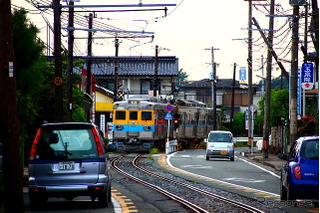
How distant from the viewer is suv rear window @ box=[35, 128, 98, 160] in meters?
14.2

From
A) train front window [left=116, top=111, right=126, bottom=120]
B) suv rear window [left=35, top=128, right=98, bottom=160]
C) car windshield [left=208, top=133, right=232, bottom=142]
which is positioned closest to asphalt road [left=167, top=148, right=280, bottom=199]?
car windshield [left=208, top=133, right=232, bottom=142]

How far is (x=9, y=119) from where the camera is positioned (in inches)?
483

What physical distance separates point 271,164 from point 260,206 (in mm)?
18422

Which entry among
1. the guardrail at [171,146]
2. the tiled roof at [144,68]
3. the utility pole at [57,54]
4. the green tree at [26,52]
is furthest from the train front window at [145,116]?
the tiled roof at [144,68]

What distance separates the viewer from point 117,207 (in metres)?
15.0

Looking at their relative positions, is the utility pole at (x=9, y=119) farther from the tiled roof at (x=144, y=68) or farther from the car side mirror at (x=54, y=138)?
the tiled roof at (x=144, y=68)

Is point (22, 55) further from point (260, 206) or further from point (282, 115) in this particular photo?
point (282, 115)

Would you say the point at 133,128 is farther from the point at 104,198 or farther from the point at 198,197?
the point at 104,198

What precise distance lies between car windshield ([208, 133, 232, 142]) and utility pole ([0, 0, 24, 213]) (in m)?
26.2

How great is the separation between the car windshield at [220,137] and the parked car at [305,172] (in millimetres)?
23005

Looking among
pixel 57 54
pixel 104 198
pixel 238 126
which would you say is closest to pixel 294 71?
pixel 57 54

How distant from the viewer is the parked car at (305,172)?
47.7 feet

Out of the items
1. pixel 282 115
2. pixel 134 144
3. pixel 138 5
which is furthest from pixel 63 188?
pixel 282 115

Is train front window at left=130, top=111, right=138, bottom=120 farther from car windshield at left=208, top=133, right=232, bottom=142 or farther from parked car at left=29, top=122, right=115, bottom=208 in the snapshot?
parked car at left=29, top=122, right=115, bottom=208
